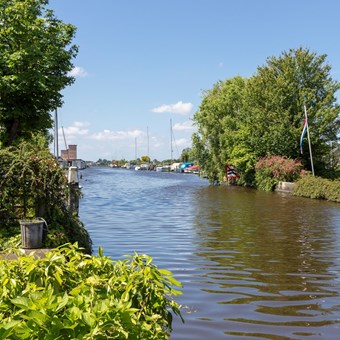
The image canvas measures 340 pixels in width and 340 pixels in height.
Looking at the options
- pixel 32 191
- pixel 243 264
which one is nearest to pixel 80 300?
pixel 32 191

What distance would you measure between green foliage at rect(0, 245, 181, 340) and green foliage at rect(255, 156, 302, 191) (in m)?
34.0

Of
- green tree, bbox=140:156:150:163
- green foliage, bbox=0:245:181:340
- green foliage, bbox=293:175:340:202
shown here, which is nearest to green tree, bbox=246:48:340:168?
green foliage, bbox=293:175:340:202

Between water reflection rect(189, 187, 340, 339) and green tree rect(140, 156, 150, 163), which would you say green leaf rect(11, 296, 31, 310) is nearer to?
water reflection rect(189, 187, 340, 339)

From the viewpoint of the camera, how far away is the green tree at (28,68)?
699 inches

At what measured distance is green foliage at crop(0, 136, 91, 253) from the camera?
8.42m

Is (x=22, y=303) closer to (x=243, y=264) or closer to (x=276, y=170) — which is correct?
(x=243, y=264)

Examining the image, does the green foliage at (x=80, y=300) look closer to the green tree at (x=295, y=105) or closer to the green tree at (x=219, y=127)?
the green tree at (x=295, y=105)

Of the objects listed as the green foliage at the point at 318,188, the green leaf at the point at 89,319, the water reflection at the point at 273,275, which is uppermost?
the green leaf at the point at 89,319

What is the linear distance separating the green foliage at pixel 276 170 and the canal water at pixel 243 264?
54.5ft

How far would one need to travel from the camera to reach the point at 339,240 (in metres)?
12.5

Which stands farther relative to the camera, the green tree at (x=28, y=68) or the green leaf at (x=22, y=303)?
the green tree at (x=28, y=68)

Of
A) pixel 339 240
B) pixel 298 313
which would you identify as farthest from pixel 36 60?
pixel 298 313

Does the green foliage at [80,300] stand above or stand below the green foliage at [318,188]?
above

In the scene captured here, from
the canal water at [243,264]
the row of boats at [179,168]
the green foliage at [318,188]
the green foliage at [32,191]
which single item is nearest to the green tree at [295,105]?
the green foliage at [318,188]
